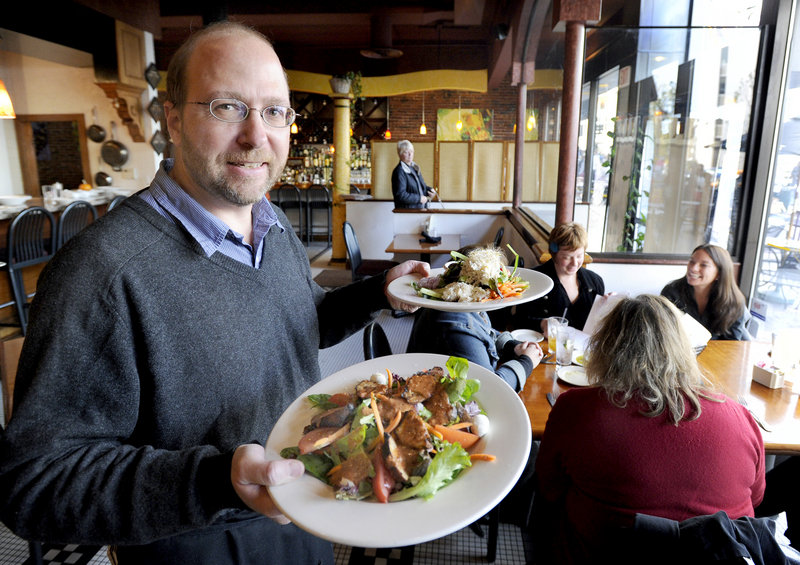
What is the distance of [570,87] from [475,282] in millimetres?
2498

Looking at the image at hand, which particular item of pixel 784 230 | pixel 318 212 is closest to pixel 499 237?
pixel 784 230

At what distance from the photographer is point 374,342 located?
2.29 metres

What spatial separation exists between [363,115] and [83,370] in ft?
38.9

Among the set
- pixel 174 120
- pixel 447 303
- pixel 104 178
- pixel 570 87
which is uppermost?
pixel 570 87

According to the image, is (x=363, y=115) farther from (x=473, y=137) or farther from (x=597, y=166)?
(x=597, y=166)

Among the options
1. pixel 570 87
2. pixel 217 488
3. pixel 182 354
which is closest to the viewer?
pixel 217 488

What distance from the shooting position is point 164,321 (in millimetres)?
899

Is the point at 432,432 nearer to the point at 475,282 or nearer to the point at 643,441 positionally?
the point at 643,441

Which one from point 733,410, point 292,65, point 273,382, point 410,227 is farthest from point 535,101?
point 273,382

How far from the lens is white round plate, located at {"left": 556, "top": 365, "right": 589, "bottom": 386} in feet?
6.51

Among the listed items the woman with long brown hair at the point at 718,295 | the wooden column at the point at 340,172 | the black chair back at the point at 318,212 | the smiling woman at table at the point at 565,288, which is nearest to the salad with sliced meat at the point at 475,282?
the smiling woman at table at the point at 565,288

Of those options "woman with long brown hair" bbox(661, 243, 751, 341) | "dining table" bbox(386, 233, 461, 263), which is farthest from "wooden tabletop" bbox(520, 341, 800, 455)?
"dining table" bbox(386, 233, 461, 263)

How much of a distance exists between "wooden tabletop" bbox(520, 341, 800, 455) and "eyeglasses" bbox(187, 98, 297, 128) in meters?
1.23

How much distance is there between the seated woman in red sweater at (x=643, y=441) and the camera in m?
1.34
